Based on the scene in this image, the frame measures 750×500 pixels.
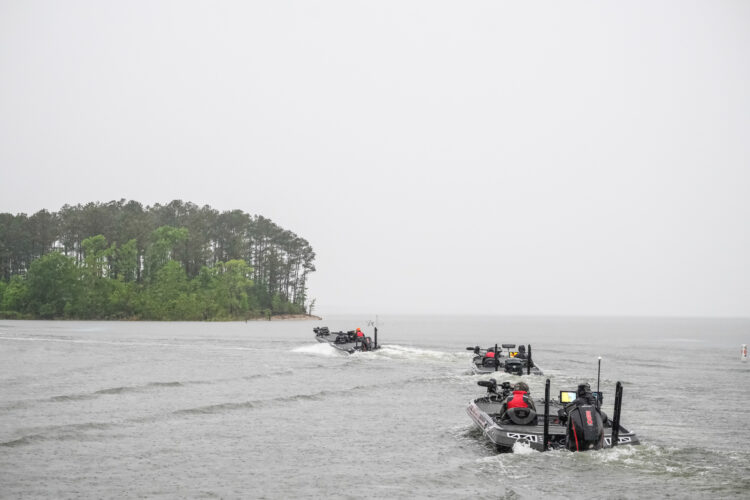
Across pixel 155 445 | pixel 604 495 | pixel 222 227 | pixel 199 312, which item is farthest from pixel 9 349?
pixel 222 227

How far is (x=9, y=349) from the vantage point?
200 ft

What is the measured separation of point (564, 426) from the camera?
24.4 metres

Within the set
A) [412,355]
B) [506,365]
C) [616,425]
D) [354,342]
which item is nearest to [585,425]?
[616,425]

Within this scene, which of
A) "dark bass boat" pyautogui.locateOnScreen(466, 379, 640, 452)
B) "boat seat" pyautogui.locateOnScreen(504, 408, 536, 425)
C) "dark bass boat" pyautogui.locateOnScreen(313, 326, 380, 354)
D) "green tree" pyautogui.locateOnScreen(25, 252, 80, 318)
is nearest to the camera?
"dark bass boat" pyautogui.locateOnScreen(466, 379, 640, 452)

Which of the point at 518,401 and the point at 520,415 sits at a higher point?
the point at 518,401

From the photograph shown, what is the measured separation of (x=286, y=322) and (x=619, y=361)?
11613 cm

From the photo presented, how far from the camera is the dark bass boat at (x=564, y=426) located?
21312 mm

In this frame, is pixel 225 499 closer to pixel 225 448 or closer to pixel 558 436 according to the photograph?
pixel 225 448

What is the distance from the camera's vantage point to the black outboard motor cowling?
21203 mm

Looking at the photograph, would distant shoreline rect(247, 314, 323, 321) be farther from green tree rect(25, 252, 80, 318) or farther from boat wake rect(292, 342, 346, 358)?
boat wake rect(292, 342, 346, 358)

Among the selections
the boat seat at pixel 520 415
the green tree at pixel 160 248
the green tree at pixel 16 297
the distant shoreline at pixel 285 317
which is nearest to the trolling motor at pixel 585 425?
the boat seat at pixel 520 415

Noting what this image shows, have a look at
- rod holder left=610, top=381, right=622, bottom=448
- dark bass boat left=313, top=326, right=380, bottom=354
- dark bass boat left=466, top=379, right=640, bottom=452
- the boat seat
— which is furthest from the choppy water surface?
dark bass boat left=313, top=326, right=380, bottom=354

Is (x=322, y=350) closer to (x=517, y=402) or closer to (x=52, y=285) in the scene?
(x=517, y=402)

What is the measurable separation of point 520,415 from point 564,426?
1636 mm
